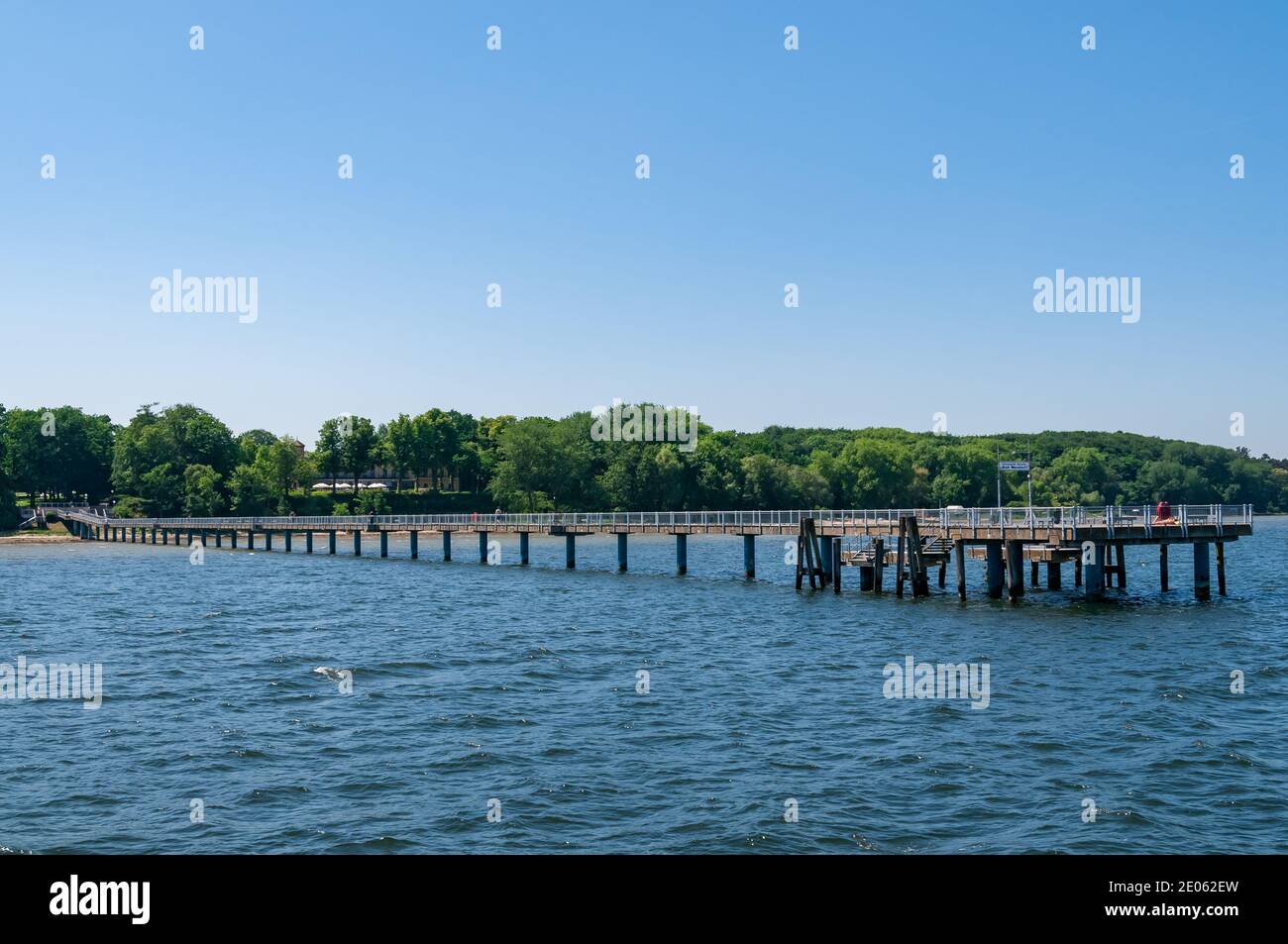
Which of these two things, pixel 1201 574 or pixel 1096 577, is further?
pixel 1201 574

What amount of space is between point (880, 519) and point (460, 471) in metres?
127

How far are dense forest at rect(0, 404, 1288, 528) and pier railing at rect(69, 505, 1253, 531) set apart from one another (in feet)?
155

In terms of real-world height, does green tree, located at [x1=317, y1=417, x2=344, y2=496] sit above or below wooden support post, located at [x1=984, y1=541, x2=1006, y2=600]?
above

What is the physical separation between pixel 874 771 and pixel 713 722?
5.68 metres

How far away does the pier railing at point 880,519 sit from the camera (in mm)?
51594

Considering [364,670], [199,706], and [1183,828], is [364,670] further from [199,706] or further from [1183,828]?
[1183,828]

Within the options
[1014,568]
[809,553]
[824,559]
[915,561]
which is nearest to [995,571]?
[1014,568]

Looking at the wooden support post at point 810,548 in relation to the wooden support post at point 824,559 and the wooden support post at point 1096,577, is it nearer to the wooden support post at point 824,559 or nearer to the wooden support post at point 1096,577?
the wooden support post at point 824,559

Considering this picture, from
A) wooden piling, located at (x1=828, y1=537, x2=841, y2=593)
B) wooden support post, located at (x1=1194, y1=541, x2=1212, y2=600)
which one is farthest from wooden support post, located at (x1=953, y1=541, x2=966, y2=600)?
wooden support post, located at (x1=1194, y1=541, x2=1212, y2=600)

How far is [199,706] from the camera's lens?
29812 mm

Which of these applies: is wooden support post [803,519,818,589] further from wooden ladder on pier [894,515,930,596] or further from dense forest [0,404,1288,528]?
dense forest [0,404,1288,528]

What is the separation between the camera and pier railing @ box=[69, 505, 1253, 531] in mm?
51594

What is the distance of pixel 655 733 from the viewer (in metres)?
26.1

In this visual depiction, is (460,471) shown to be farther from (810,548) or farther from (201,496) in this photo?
(810,548)
